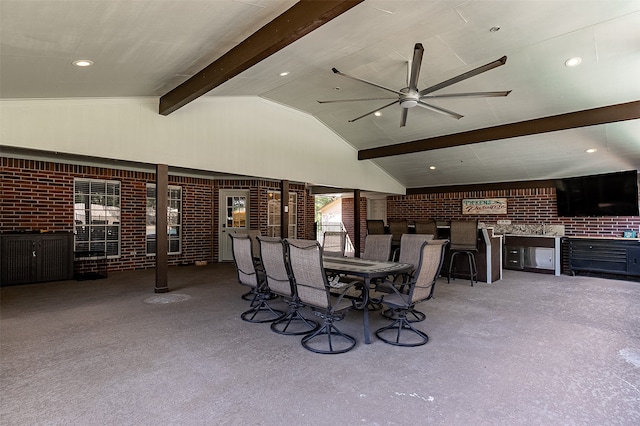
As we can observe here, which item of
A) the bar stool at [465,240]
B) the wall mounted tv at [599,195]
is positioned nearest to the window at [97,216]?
the bar stool at [465,240]

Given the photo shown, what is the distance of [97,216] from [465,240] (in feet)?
23.6

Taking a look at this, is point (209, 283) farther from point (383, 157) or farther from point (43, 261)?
point (383, 157)

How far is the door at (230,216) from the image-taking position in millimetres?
8914

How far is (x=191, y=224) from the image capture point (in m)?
8.44

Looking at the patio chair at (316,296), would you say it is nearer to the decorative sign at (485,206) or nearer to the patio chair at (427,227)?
the patio chair at (427,227)

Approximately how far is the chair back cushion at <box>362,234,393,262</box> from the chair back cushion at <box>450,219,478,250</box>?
2.41 m

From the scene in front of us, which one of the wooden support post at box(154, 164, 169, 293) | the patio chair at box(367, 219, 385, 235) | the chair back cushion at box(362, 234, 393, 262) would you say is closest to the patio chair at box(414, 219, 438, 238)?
the patio chair at box(367, 219, 385, 235)

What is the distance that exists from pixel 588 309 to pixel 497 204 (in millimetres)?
4579

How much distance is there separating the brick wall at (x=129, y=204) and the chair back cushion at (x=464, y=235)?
481cm

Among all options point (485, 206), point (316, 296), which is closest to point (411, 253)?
point (316, 296)

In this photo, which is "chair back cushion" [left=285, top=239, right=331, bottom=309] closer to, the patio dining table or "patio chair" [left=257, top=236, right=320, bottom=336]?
"patio chair" [left=257, top=236, right=320, bottom=336]

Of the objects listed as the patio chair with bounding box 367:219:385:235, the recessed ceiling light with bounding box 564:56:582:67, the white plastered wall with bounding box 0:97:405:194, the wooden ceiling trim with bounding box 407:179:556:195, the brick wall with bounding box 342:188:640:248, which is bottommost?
the patio chair with bounding box 367:219:385:235

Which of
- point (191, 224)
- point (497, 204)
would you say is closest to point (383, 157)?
point (497, 204)

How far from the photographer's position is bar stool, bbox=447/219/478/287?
6262 millimetres
